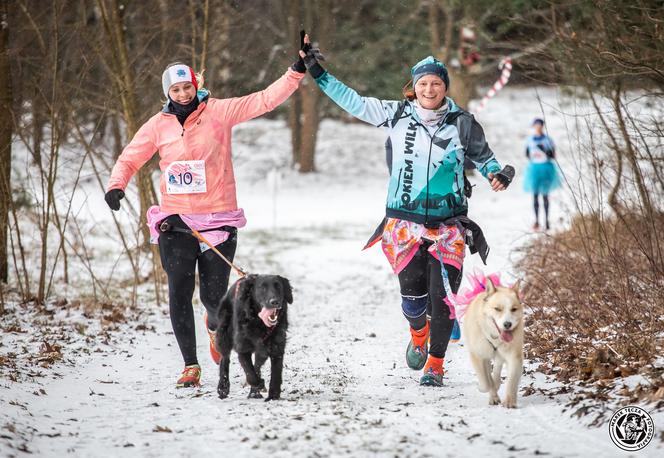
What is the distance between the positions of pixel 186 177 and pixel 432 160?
1826mm

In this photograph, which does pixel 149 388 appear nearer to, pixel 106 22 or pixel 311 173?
pixel 106 22

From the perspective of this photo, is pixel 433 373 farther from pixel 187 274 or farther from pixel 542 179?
pixel 542 179

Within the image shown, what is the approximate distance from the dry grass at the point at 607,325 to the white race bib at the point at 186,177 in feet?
9.54

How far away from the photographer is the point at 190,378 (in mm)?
5477

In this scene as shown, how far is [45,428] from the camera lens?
4371 mm

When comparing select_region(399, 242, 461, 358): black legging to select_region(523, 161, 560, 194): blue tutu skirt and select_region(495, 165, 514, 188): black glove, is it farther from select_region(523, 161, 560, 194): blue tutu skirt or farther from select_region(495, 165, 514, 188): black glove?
select_region(523, 161, 560, 194): blue tutu skirt

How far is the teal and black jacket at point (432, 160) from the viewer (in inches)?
212

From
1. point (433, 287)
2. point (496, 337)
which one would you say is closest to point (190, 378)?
point (433, 287)

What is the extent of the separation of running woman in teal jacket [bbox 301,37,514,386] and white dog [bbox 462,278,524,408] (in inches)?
24.6

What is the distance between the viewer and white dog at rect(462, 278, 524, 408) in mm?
4522

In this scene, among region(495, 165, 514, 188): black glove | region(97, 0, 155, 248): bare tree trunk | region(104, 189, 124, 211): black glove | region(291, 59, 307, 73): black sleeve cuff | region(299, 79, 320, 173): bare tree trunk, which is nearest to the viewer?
region(495, 165, 514, 188): black glove

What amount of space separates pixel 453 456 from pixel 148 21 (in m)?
8.68

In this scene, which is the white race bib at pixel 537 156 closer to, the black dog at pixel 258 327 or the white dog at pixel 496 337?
the white dog at pixel 496 337

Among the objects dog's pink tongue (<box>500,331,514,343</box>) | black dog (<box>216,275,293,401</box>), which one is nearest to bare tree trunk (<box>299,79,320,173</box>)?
black dog (<box>216,275,293,401</box>)
